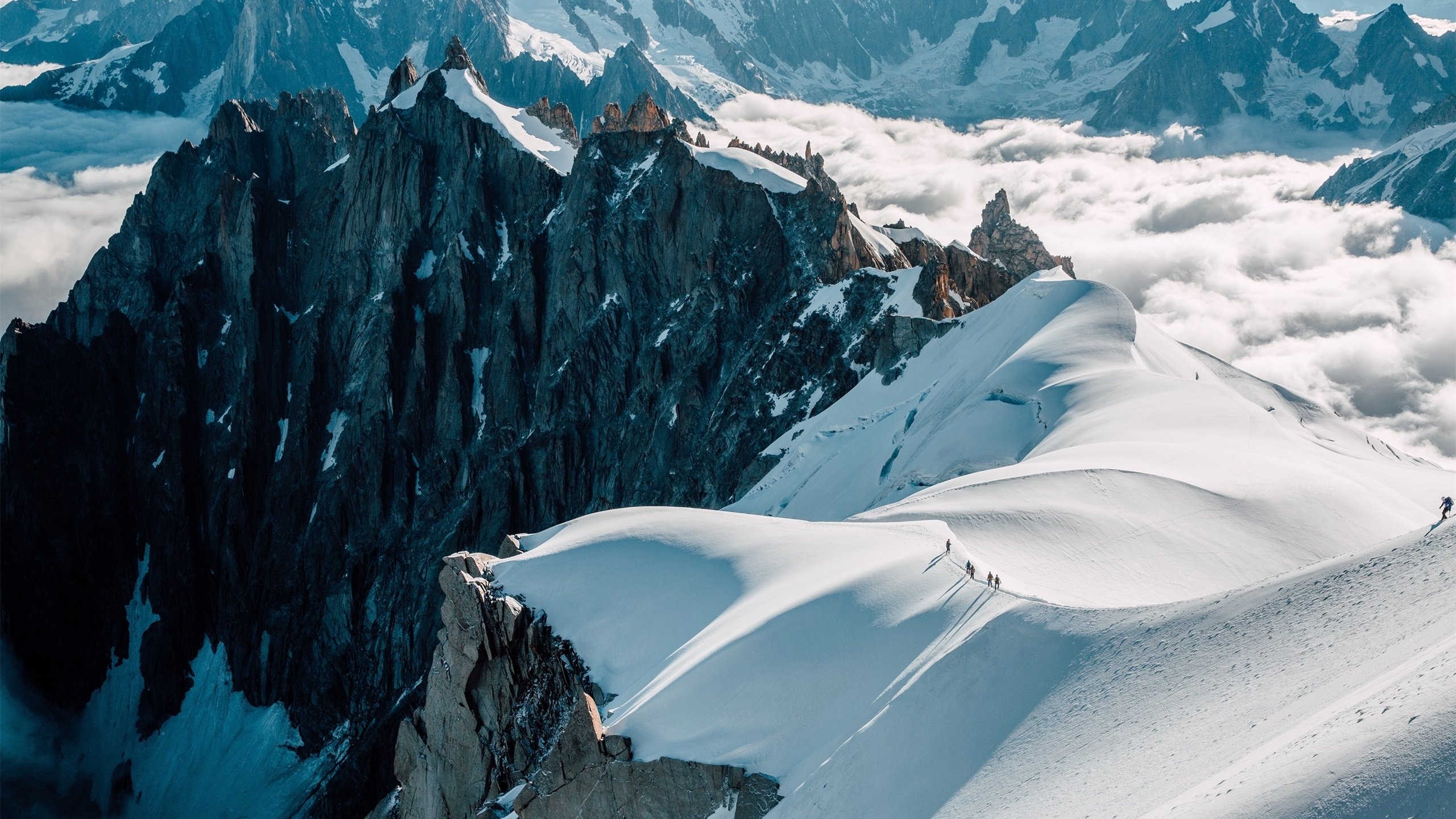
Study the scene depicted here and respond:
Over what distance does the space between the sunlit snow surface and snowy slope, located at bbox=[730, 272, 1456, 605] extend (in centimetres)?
25

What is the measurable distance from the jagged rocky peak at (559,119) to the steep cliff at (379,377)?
3.12 metres

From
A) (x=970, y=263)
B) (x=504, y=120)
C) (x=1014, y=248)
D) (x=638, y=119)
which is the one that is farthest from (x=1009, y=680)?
(x=504, y=120)

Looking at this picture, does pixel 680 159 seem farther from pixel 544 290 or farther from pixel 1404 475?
pixel 1404 475

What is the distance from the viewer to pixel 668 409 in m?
108

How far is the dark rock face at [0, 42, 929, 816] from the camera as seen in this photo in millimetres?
108250

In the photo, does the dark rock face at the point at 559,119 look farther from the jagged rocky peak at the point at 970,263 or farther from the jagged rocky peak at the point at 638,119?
the jagged rocky peak at the point at 970,263

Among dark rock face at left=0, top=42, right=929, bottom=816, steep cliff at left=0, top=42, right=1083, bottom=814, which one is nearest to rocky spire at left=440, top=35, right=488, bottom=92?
steep cliff at left=0, top=42, right=1083, bottom=814

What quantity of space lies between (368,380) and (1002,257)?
94.1m

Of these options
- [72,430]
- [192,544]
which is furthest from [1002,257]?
[72,430]

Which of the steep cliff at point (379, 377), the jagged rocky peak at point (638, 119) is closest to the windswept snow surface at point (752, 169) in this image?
the steep cliff at point (379, 377)

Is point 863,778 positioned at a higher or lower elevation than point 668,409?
higher

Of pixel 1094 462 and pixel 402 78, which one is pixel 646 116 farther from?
pixel 1094 462

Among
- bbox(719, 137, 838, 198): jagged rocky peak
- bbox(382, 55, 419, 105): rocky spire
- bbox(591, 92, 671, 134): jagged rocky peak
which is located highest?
bbox(382, 55, 419, 105): rocky spire

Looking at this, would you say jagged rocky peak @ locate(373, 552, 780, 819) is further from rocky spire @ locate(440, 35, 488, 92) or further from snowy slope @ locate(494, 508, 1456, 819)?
rocky spire @ locate(440, 35, 488, 92)
